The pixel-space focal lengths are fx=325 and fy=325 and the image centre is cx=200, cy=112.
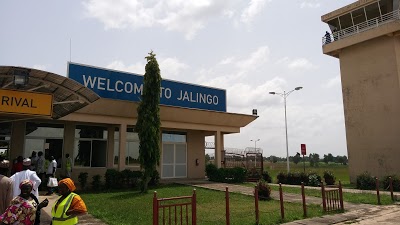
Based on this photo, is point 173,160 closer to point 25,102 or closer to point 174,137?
point 174,137

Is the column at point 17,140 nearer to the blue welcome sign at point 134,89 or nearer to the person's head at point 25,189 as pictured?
the blue welcome sign at point 134,89

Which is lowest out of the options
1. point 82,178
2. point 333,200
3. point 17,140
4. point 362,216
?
point 362,216

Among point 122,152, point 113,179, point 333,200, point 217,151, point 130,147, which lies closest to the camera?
point 333,200

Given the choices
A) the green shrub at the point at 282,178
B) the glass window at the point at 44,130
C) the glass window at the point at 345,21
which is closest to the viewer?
the glass window at the point at 44,130

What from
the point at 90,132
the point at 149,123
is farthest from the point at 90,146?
the point at 149,123

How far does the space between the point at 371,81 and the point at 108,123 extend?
693 inches

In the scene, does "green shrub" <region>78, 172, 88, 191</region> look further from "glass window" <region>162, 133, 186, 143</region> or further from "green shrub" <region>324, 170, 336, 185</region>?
"green shrub" <region>324, 170, 336, 185</region>

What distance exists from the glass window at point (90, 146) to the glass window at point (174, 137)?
161 inches

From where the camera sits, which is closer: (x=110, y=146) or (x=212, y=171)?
(x=110, y=146)

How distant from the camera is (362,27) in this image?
77.9ft

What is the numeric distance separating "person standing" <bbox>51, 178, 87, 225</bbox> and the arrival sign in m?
5.60

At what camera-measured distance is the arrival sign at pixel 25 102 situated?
29.9 feet

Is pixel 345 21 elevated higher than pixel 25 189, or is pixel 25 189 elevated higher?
pixel 345 21

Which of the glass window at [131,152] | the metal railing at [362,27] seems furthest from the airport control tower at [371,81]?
the glass window at [131,152]
